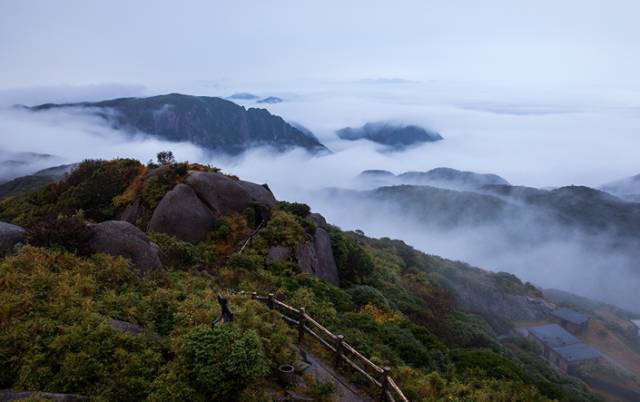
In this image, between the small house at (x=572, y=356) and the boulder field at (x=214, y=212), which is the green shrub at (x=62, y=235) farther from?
the small house at (x=572, y=356)

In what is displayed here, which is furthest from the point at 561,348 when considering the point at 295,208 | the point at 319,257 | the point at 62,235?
the point at 62,235

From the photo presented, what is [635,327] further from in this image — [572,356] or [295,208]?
[295,208]

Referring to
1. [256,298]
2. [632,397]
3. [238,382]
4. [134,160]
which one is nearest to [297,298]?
[256,298]

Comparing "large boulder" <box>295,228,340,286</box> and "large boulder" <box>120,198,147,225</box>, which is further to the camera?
"large boulder" <box>120,198,147,225</box>

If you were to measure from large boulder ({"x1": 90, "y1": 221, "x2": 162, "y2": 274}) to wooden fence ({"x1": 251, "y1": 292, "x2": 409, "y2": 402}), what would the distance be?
3.86 m

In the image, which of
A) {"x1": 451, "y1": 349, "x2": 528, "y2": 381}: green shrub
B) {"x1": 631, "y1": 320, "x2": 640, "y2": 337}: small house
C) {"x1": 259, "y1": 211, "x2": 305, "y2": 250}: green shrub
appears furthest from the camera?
{"x1": 631, "y1": 320, "x2": 640, "y2": 337}: small house

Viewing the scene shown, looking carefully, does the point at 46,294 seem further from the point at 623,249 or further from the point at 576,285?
the point at 623,249

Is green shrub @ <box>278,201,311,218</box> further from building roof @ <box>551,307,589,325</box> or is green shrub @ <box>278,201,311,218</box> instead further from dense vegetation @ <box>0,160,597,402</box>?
building roof @ <box>551,307,589,325</box>

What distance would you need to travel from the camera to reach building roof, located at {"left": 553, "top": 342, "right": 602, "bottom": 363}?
50.7 meters

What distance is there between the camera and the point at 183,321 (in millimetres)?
10500

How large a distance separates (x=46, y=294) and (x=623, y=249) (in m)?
173

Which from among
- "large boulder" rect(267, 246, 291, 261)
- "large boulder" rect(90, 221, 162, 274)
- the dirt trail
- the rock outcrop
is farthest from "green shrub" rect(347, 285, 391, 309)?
"large boulder" rect(90, 221, 162, 274)

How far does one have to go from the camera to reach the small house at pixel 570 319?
62094 mm

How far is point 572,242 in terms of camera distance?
505ft
